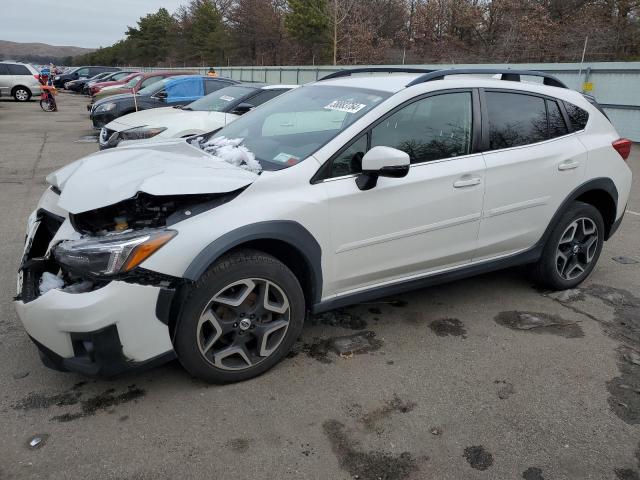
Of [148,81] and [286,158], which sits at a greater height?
→ [148,81]

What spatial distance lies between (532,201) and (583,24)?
25.1m

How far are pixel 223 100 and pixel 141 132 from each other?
1.72 meters

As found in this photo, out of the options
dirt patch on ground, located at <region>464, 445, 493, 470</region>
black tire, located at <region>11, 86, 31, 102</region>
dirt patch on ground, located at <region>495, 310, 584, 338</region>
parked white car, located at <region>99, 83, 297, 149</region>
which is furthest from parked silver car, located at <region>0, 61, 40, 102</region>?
dirt patch on ground, located at <region>464, 445, 493, 470</region>

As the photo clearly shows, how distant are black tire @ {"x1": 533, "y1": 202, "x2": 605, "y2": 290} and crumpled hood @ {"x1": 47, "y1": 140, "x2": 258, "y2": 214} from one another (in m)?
2.54

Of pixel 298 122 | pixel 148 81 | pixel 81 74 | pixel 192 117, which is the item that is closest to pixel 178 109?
pixel 192 117

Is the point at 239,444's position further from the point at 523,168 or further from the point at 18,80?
the point at 18,80

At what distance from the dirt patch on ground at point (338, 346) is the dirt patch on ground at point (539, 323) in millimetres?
1023

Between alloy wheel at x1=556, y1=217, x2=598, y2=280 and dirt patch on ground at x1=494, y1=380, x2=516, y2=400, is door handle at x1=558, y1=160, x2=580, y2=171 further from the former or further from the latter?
dirt patch on ground at x1=494, y1=380, x2=516, y2=400

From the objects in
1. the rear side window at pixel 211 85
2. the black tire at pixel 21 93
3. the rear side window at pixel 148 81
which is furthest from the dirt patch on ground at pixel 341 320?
the black tire at pixel 21 93

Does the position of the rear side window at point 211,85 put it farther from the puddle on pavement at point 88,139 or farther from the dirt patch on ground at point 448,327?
the dirt patch on ground at point 448,327

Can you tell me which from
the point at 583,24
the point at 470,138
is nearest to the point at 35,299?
the point at 470,138

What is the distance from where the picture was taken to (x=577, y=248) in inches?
171

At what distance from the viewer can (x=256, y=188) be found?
2908 millimetres

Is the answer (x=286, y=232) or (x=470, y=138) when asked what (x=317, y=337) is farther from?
(x=470, y=138)
